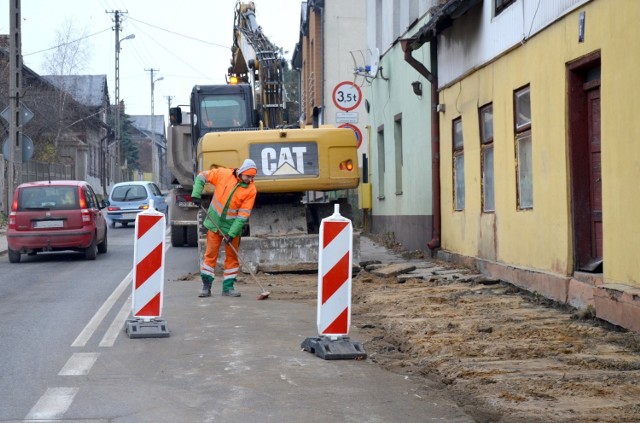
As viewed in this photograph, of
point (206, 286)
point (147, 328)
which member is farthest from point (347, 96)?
point (147, 328)

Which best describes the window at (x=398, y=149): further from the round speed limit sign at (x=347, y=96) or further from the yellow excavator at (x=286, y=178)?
the yellow excavator at (x=286, y=178)

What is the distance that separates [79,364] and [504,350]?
3.41 metres

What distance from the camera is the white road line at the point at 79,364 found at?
7.93 metres

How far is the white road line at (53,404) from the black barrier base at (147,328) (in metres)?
2.51

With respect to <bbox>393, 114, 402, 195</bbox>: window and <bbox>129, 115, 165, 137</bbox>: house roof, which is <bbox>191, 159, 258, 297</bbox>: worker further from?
<bbox>129, 115, 165, 137</bbox>: house roof

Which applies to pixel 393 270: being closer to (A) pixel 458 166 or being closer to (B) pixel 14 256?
(A) pixel 458 166

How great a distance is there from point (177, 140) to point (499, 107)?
10459mm

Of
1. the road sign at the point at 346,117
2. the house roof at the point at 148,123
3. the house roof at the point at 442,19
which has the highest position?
the house roof at the point at 148,123

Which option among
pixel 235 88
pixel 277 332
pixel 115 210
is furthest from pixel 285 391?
pixel 115 210

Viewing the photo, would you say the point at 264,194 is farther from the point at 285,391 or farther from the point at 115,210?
the point at 115,210

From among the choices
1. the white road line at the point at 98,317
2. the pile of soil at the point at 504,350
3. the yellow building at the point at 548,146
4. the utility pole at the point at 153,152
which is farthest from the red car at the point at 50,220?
the utility pole at the point at 153,152

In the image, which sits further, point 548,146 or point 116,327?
point 548,146

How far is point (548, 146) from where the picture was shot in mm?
11852

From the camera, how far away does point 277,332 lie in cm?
1020
